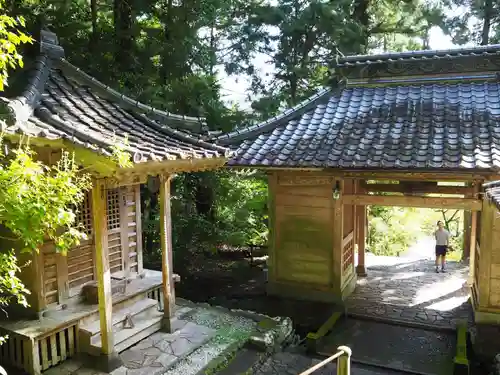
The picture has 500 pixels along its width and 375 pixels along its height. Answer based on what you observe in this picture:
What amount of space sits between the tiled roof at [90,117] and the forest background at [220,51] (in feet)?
13.9

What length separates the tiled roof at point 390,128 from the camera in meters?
9.15

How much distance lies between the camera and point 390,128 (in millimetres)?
10391

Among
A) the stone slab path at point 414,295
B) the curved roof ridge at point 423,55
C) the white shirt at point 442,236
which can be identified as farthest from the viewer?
the white shirt at point 442,236

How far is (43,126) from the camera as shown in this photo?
562 cm

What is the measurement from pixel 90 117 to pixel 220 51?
39.2 ft

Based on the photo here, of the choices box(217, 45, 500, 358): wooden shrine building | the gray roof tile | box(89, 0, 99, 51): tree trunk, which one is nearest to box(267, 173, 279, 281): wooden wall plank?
box(217, 45, 500, 358): wooden shrine building

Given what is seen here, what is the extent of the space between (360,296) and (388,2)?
14162 millimetres

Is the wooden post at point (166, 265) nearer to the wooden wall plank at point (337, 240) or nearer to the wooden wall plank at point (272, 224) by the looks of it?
the wooden wall plank at point (272, 224)

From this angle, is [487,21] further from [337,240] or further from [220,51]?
[337,240]

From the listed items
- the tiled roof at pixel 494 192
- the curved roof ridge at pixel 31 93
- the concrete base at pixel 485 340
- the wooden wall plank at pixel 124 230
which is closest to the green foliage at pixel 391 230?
the concrete base at pixel 485 340

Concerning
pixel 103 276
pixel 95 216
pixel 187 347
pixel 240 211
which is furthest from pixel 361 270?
pixel 95 216

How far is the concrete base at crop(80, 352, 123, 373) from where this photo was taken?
6748 mm

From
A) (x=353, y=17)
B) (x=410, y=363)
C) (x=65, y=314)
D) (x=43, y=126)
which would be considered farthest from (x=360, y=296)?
(x=353, y=17)

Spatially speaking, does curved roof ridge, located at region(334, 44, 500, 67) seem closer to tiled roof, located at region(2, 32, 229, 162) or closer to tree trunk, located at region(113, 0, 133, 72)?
tiled roof, located at region(2, 32, 229, 162)
